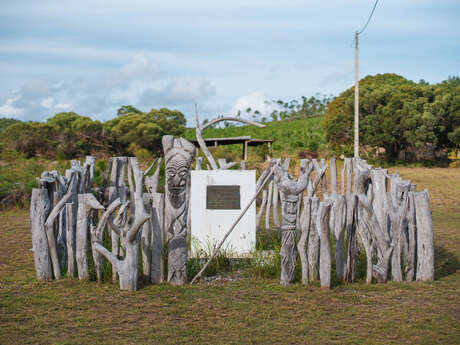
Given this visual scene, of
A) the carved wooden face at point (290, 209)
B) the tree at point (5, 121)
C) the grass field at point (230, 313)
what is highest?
the tree at point (5, 121)

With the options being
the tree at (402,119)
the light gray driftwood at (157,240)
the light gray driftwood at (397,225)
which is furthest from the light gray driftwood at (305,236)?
the tree at (402,119)

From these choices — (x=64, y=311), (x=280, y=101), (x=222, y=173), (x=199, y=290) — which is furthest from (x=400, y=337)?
(x=280, y=101)

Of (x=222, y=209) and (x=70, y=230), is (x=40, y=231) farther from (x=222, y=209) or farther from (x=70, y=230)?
(x=222, y=209)

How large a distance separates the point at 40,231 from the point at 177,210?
165 cm

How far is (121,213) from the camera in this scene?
5457 mm

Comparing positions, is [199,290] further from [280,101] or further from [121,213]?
[280,101]

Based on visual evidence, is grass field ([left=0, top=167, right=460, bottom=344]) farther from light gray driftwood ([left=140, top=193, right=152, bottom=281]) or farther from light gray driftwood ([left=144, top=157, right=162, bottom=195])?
light gray driftwood ([left=144, top=157, right=162, bottom=195])

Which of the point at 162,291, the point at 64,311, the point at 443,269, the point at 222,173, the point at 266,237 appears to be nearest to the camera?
the point at 64,311

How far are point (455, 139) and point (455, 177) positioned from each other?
5.67 metres

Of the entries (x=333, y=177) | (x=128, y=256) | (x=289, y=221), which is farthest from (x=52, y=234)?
(x=333, y=177)

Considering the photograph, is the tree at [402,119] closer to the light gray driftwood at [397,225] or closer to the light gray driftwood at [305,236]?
the light gray driftwood at [397,225]

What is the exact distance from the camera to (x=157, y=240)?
17.9ft

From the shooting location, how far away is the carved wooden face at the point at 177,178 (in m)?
5.39

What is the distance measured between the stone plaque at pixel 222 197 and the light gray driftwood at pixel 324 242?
178 centimetres
